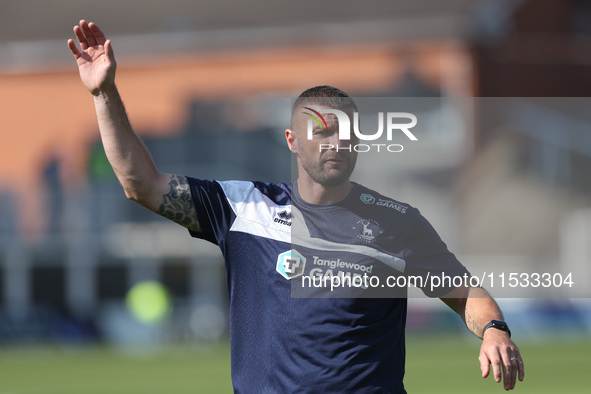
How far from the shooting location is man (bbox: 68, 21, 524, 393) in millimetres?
4883

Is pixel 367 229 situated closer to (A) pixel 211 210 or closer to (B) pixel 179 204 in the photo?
(A) pixel 211 210

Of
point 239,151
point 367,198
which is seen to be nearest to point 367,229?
point 367,198

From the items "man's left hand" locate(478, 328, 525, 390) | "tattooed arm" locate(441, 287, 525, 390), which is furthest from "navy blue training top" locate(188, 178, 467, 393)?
"man's left hand" locate(478, 328, 525, 390)

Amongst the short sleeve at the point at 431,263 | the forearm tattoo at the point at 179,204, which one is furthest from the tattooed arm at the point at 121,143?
the short sleeve at the point at 431,263

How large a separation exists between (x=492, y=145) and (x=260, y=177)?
6.73 metres

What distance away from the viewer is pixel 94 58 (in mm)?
5004

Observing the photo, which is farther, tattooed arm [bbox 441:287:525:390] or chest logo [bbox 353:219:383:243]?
chest logo [bbox 353:219:383:243]

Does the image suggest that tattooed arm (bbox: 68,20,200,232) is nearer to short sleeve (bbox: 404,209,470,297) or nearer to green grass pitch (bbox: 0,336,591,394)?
short sleeve (bbox: 404,209,470,297)

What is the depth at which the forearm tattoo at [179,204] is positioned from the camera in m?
5.07

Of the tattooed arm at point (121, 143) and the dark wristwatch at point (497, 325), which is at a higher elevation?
the tattooed arm at point (121, 143)

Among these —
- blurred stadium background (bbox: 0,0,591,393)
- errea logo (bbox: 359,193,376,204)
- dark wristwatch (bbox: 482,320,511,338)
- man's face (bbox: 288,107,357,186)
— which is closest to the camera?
dark wristwatch (bbox: 482,320,511,338)

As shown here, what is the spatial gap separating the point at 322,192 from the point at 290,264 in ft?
1.38

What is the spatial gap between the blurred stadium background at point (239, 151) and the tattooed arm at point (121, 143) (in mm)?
11486

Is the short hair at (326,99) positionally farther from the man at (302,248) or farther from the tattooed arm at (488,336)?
the tattooed arm at (488,336)
